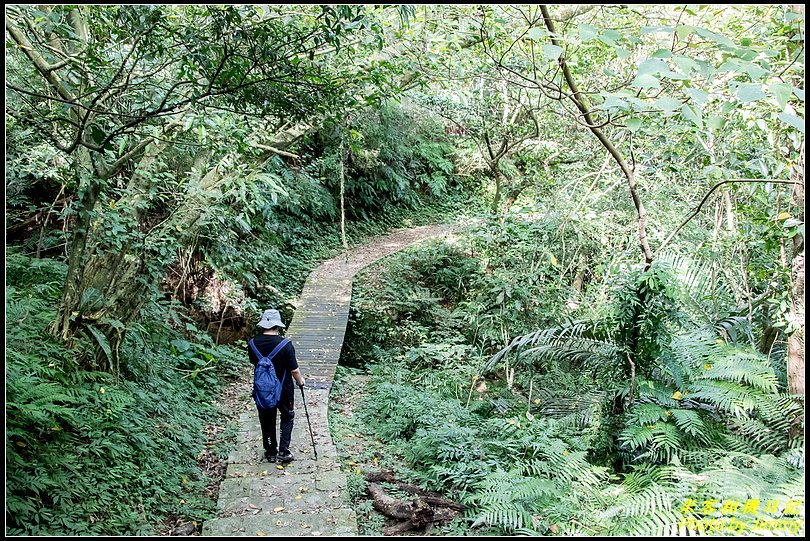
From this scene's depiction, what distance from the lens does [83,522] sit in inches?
151

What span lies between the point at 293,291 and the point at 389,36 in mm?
5850

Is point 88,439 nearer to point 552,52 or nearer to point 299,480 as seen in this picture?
point 299,480

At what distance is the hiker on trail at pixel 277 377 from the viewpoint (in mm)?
5438

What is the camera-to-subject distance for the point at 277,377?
5449mm

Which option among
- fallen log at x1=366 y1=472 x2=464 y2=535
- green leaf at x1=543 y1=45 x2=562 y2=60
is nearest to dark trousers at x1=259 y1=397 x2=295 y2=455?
fallen log at x1=366 y1=472 x2=464 y2=535

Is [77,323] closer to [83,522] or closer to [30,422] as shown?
[30,422]

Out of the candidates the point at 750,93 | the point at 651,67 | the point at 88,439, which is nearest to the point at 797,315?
the point at 750,93

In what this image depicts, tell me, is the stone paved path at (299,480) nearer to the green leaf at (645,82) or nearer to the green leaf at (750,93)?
the green leaf at (645,82)

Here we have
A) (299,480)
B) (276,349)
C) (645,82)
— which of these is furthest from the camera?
(276,349)

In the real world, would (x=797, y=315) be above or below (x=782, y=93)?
below

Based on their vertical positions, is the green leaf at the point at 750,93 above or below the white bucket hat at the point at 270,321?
above

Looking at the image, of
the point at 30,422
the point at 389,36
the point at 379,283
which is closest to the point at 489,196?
the point at 379,283

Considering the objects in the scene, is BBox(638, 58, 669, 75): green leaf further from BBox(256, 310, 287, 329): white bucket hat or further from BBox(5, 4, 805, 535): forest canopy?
BBox(256, 310, 287, 329): white bucket hat

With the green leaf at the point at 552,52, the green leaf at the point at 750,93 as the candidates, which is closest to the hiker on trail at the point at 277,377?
the green leaf at the point at 552,52
